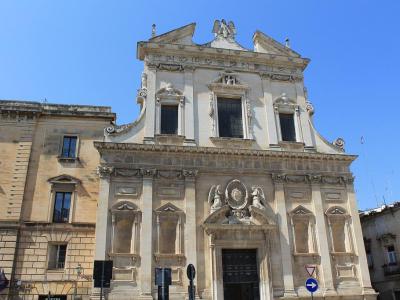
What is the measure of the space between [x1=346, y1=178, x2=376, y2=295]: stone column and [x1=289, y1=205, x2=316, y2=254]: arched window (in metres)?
2.53

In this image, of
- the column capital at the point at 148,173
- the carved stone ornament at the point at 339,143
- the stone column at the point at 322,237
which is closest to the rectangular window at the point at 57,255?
the column capital at the point at 148,173

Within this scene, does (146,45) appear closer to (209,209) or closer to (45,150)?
(45,150)

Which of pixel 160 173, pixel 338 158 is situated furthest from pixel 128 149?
pixel 338 158

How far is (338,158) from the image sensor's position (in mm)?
23406

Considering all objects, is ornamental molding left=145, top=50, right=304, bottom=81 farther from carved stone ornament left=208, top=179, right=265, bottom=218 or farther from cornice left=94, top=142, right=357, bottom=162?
carved stone ornament left=208, top=179, right=265, bottom=218

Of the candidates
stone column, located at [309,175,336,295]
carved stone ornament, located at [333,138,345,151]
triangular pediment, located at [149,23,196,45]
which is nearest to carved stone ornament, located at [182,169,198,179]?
stone column, located at [309,175,336,295]

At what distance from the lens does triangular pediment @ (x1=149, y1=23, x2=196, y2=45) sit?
24641 millimetres

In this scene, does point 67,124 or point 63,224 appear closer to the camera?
point 63,224

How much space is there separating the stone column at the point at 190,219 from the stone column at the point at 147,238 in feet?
5.90

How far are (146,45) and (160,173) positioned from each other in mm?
8273

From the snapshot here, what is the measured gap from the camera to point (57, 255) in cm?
2142

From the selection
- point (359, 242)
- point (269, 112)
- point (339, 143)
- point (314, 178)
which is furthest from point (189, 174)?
point (359, 242)

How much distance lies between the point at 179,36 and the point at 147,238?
13.0 metres

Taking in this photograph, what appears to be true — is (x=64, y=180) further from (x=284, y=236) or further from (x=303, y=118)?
(x=303, y=118)
